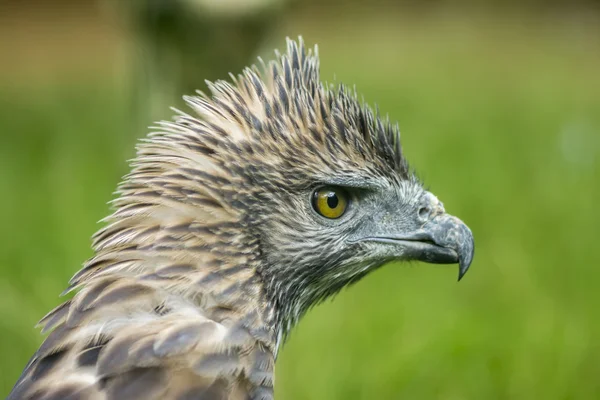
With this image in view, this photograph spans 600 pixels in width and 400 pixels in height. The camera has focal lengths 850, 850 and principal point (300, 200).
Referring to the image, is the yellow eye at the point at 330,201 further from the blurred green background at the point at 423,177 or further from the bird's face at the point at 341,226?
the blurred green background at the point at 423,177

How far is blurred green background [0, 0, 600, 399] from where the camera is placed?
14.6ft

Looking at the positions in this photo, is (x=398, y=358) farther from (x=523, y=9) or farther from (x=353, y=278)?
(x=523, y=9)

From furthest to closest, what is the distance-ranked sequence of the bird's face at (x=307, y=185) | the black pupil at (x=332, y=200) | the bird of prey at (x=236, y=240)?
the black pupil at (x=332, y=200)
the bird's face at (x=307, y=185)
the bird of prey at (x=236, y=240)

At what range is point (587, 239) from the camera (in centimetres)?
629

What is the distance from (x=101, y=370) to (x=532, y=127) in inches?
301

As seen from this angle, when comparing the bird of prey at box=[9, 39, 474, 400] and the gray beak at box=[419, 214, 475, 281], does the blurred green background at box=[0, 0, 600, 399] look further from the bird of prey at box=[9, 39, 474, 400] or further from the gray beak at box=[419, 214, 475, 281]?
the gray beak at box=[419, 214, 475, 281]

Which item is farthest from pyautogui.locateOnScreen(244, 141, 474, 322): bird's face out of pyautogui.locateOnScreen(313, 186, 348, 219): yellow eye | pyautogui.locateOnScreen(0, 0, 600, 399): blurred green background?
pyautogui.locateOnScreen(0, 0, 600, 399): blurred green background

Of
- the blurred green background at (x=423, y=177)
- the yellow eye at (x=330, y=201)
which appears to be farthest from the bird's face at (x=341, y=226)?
the blurred green background at (x=423, y=177)

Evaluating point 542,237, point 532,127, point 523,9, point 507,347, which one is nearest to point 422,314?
point 507,347

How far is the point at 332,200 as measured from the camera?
8.88 feet

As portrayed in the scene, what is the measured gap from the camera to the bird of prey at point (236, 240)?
2285 millimetres

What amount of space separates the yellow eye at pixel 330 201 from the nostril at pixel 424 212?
10.8 inches

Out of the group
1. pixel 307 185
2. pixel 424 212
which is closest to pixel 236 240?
pixel 307 185

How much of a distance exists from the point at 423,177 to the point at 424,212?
1.41 meters
